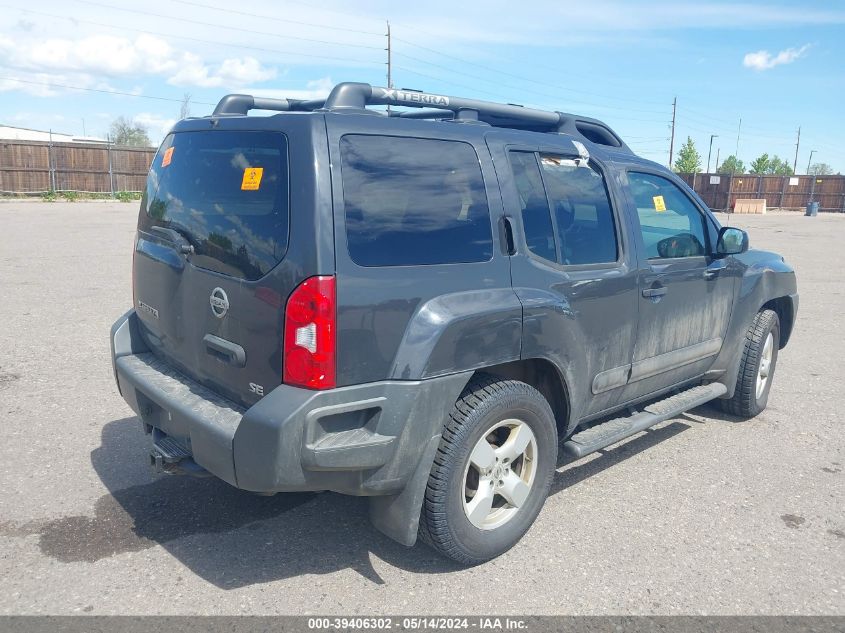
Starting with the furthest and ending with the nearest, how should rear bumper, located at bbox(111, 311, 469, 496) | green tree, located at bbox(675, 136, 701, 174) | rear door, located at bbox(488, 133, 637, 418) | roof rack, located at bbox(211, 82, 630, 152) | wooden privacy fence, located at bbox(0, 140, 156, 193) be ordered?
green tree, located at bbox(675, 136, 701, 174) < wooden privacy fence, located at bbox(0, 140, 156, 193) < rear door, located at bbox(488, 133, 637, 418) < roof rack, located at bbox(211, 82, 630, 152) < rear bumper, located at bbox(111, 311, 469, 496)

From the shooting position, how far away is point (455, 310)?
9.75 ft

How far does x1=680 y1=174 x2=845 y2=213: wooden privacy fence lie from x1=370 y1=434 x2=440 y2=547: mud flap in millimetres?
44587

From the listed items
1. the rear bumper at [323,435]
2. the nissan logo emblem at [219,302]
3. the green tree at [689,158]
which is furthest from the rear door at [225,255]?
the green tree at [689,158]

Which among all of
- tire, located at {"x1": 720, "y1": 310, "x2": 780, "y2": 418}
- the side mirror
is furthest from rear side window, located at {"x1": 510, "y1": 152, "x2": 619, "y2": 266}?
tire, located at {"x1": 720, "y1": 310, "x2": 780, "y2": 418}

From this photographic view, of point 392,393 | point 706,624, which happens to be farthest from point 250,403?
point 706,624

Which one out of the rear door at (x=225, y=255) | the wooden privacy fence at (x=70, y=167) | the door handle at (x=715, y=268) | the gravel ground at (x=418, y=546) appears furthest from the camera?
the wooden privacy fence at (x=70, y=167)

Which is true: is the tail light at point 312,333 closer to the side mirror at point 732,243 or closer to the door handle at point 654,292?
the door handle at point 654,292

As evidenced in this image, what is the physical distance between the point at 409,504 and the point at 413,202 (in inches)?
49.6

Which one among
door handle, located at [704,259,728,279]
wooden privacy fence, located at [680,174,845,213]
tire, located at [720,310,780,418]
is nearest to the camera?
door handle, located at [704,259,728,279]

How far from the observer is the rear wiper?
3254mm

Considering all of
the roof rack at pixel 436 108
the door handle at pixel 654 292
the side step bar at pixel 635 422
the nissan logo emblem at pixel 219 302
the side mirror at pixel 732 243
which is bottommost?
the side step bar at pixel 635 422

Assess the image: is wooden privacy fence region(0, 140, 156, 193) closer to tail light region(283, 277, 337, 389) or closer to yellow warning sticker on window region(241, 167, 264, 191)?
yellow warning sticker on window region(241, 167, 264, 191)

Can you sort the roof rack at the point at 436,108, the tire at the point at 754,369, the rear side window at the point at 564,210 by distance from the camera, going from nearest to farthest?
1. the roof rack at the point at 436,108
2. the rear side window at the point at 564,210
3. the tire at the point at 754,369

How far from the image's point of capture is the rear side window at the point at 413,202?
2826 millimetres
